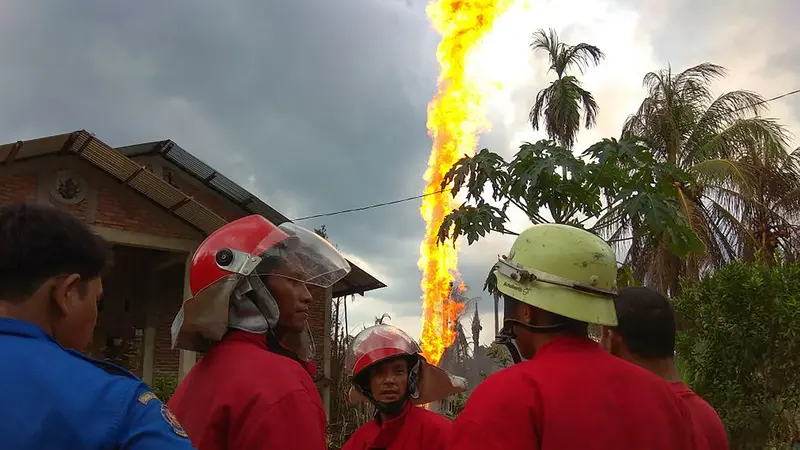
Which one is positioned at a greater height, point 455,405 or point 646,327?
point 646,327

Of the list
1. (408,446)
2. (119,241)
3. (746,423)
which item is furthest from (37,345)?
(119,241)

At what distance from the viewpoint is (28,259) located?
1.66 m

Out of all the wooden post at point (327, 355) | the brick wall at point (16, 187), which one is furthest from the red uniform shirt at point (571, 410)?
the wooden post at point (327, 355)

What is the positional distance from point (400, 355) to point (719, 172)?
1288 centimetres

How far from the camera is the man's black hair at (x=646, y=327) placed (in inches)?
120

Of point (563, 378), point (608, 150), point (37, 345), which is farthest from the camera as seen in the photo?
point (608, 150)

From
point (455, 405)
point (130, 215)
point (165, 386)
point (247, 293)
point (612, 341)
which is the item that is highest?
point (130, 215)

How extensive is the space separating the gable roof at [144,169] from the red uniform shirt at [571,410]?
9891mm

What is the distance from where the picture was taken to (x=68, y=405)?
1420 mm

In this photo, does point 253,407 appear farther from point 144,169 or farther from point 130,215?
point 130,215

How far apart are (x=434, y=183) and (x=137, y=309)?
6480 millimetres

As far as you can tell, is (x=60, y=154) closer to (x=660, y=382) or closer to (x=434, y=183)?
(x=434, y=183)

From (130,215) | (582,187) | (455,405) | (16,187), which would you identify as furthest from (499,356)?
(16,187)

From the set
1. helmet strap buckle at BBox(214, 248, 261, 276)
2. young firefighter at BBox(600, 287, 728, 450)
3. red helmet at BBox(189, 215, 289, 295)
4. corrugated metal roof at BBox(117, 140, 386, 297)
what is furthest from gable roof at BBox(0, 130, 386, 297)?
young firefighter at BBox(600, 287, 728, 450)
